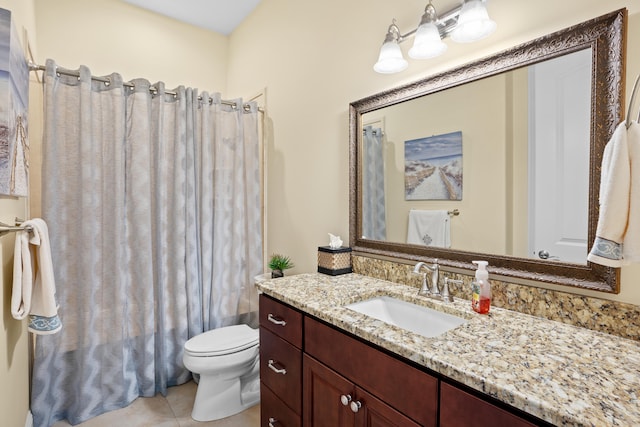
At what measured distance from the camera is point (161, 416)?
196 cm

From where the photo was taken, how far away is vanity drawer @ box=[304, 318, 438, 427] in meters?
0.85

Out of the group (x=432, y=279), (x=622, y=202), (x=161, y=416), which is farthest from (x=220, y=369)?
(x=622, y=202)

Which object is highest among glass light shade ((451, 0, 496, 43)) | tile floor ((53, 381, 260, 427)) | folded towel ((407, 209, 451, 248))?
glass light shade ((451, 0, 496, 43))

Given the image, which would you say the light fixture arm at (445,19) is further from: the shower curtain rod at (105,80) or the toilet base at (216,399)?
the toilet base at (216,399)

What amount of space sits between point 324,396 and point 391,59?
1.43 m

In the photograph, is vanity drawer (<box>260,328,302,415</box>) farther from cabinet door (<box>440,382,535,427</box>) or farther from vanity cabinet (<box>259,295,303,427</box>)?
cabinet door (<box>440,382,535,427</box>)

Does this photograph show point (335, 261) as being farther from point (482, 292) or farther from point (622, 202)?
point (622, 202)

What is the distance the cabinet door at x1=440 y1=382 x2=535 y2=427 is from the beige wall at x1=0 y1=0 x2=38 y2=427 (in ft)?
5.03


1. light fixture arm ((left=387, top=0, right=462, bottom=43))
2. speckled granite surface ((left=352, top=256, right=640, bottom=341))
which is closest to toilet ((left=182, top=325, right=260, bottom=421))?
speckled granite surface ((left=352, top=256, right=640, bottom=341))

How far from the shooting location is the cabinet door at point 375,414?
0.91 meters

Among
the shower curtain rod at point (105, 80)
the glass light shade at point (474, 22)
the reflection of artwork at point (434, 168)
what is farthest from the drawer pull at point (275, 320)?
the shower curtain rod at point (105, 80)

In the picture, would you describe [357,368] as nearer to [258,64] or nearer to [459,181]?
[459,181]

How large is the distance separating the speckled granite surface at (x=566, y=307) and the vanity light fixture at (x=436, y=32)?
92cm

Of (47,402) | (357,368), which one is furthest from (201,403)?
(357,368)
